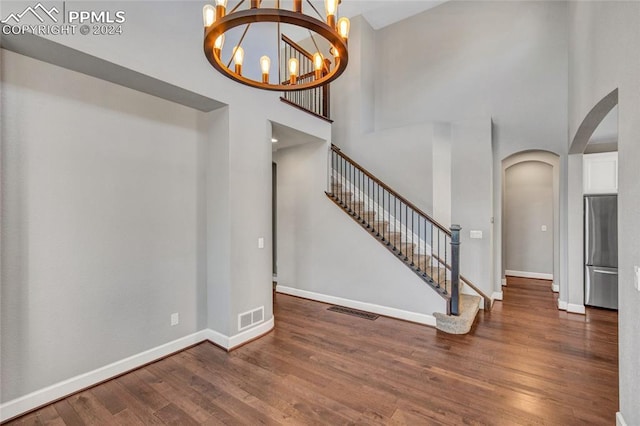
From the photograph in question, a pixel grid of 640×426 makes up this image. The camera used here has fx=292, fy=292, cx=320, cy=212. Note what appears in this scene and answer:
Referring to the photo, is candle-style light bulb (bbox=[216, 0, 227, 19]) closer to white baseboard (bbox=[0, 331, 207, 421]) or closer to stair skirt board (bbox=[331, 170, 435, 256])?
white baseboard (bbox=[0, 331, 207, 421])

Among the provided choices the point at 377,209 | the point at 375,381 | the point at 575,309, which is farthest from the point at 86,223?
the point at 575,309

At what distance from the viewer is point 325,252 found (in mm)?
4812

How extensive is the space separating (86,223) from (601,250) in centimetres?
664

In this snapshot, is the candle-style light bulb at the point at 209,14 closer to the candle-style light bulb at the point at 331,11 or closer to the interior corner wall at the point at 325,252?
the candle-style light bulb at the point at 331,11

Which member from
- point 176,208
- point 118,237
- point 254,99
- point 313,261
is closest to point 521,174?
point 313,261

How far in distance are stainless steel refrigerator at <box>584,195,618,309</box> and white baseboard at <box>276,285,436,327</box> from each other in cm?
287

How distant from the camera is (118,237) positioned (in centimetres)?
271

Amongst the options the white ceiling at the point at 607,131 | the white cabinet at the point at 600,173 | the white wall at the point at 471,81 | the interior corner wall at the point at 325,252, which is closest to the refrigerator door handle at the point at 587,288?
the white wall at the point at 471,81

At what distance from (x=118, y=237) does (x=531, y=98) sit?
239 inches

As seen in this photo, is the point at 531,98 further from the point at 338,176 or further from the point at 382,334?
the point at 382,334

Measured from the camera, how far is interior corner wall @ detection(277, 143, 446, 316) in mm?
4074

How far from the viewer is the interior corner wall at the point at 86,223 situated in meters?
2.19

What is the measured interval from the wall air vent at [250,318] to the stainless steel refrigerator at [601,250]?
16.3 feet

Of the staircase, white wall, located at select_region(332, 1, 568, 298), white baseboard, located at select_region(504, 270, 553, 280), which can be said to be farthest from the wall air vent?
white baseboard, located at select_region(504, 270, 553, 280)
